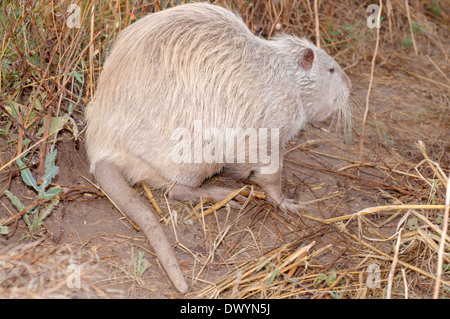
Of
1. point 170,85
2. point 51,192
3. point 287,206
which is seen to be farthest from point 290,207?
point 51,192

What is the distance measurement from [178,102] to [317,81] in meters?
0.94

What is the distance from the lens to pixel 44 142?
8.43ft

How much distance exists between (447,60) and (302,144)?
1863 millimetres

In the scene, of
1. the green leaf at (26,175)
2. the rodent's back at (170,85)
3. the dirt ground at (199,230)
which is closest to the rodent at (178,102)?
the rodent's back at (170,85)

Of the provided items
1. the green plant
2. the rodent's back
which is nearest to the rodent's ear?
the rodent's back

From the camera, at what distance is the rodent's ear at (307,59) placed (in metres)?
2.94

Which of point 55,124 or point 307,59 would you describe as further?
point 307,59

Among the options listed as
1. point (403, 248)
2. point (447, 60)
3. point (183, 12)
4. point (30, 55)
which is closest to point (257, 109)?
point (183, 12)

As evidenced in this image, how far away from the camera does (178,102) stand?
257 cm

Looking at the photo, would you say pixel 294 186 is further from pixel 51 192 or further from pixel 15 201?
pixel 15 201

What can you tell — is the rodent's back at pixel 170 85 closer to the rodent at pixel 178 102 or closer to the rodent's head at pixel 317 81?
the rodent at pixel 178 102

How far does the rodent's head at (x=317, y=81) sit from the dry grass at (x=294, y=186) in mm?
226

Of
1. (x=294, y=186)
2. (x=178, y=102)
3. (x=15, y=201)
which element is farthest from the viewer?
(x=294, y=186)

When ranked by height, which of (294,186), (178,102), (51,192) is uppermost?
(178,102)
